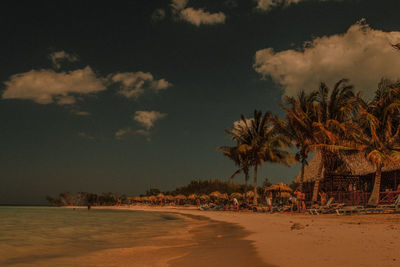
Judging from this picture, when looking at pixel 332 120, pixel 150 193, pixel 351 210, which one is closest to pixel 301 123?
pixel 332 120

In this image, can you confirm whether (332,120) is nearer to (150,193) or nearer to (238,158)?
(238,158)

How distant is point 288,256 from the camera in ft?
15.0

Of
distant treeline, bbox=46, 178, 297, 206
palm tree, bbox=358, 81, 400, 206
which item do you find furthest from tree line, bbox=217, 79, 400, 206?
distant treeline, bbox=46, 178, 297, 206

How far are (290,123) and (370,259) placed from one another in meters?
17.4

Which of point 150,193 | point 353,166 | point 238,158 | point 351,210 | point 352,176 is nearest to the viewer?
point 351,210

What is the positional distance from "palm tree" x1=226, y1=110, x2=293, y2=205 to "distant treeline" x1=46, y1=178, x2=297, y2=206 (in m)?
16.1

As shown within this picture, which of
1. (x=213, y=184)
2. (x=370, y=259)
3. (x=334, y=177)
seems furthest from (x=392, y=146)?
(x=213, y=184)

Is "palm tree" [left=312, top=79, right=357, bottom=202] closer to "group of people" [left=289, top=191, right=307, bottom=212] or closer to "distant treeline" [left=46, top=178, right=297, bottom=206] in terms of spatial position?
"group of people" [left=289, top=191, right=307, bottom=212]

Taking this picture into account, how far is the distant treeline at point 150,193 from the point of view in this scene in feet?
177

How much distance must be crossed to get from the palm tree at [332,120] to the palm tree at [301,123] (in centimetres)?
39

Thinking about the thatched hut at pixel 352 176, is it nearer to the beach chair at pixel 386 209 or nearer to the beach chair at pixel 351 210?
the beach chair at pixel 351 210

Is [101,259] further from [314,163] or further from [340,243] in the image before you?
[314,163]

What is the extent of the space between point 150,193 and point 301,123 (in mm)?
53992

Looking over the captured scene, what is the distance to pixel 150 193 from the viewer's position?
225 feet
